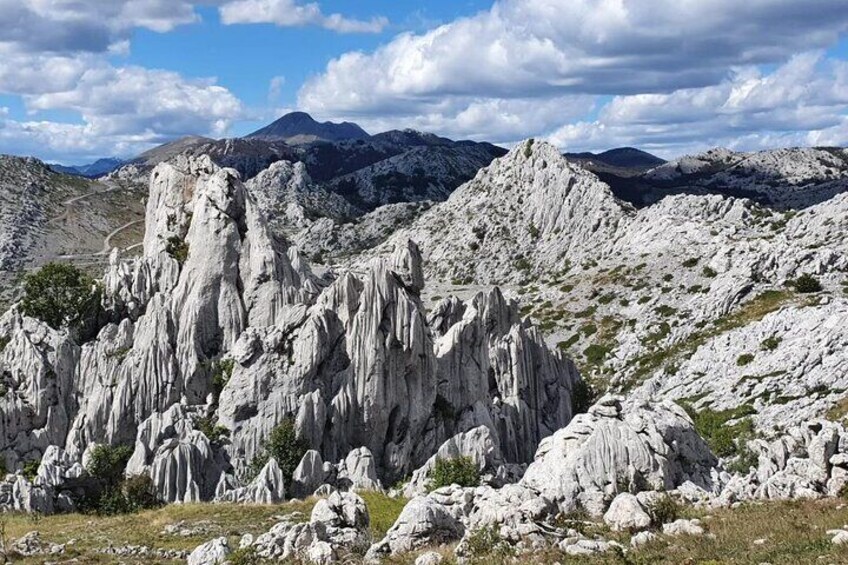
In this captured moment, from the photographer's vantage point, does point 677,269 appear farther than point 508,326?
Yes

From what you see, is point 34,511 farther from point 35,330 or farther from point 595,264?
point 595,264

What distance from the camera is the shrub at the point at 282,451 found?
5691 cm

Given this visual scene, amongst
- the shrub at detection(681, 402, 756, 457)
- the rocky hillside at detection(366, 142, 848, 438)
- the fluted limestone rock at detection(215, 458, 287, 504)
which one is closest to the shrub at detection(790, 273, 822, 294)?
the rocky hillside at detection(366, 142, 848, 438)

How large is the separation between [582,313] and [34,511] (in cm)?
8362

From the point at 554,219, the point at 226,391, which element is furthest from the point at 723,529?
the point at 554,219

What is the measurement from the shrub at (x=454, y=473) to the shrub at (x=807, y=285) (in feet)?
178

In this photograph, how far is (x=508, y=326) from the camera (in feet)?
260

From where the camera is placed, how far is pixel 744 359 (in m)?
73.8

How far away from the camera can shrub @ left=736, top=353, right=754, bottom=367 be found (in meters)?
73.1

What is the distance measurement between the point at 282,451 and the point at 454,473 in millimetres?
12822

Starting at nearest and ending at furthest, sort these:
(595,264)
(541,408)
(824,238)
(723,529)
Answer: (723,529)
(541,408)
(824,238)
(595,264)

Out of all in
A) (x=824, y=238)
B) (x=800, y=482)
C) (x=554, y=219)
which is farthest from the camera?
(x=554, y=219)

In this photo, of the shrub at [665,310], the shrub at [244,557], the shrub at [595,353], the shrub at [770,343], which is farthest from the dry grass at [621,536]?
the shrub at [665,310]

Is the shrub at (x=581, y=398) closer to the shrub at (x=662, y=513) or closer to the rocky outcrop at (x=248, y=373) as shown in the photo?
the rocky outcrop at (x=248, y=373)
